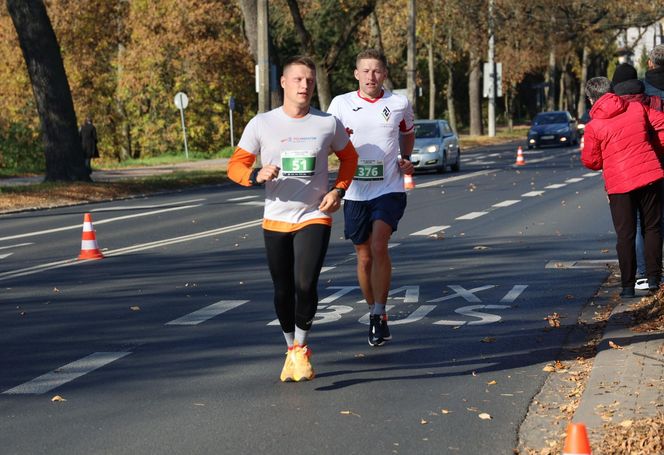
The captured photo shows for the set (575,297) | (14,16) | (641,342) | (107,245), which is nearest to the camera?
(641,342)

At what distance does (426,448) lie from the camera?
6.07m

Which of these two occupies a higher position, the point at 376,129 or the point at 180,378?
the point at 376,129

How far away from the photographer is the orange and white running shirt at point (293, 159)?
24.8ft

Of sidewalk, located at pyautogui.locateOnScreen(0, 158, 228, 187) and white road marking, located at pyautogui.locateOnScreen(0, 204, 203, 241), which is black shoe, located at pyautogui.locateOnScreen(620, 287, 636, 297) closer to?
white road marking, located at pyautogui.locateOnScreen(0, 204, 203, 241)

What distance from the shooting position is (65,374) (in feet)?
26.4

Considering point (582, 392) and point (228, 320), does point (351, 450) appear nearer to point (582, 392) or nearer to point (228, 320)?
point (582, 392)

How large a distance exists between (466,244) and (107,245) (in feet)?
15.0

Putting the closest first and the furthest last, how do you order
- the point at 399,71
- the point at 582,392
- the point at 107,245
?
1. the point at 582,392
2. the point at 107,245
3. the point at 399,71

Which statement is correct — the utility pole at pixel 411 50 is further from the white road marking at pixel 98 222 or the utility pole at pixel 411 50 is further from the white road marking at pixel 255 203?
the white road marking at pixel 98 222

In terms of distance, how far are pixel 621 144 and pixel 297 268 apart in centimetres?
407

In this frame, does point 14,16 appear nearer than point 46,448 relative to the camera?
No

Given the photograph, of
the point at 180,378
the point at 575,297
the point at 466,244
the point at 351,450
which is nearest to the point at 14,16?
the point at 466,244

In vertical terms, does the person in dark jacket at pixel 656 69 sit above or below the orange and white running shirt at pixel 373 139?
above

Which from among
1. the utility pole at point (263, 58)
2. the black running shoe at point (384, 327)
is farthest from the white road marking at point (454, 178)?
the black running shoe at point (384, 327)
